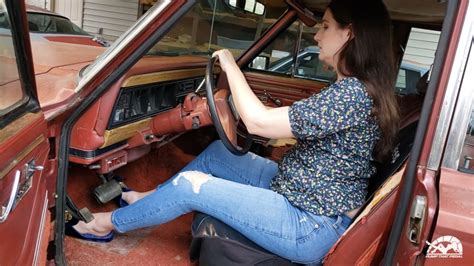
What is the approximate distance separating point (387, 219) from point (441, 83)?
0.45 m

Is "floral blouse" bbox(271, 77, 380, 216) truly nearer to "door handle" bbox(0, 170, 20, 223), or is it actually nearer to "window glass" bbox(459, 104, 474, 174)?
"window glass" bbox(459, 104, 474, 174)

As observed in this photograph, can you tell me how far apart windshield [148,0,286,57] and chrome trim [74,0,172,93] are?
0.85 meters

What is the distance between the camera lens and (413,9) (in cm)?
235

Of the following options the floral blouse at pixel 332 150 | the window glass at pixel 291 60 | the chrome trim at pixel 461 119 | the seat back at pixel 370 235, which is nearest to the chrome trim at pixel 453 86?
the chrome trim at pixel 461 119

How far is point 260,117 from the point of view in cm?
161

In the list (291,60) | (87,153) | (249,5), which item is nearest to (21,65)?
(87,153)

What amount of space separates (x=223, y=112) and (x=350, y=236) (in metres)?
0.72

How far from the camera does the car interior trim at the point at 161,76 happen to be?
6.17ft

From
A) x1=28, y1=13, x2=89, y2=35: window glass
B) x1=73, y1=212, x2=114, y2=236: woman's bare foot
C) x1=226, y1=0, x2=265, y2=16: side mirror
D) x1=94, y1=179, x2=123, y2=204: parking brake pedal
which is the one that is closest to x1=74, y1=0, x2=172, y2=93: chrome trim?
x1=73, y1=212, x2=114, y2=236: woman's bare foot

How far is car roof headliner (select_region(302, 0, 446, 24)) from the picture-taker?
214cm

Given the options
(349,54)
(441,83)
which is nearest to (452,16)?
(441,83)

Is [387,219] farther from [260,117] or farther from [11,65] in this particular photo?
[11,65]

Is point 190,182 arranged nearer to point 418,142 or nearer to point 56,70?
point 56,70

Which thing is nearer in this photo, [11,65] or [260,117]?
[11,65]
